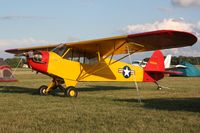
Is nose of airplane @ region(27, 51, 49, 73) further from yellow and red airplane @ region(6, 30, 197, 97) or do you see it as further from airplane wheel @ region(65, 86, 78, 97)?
airplane wheel @ region(65, 86, 78, 97)

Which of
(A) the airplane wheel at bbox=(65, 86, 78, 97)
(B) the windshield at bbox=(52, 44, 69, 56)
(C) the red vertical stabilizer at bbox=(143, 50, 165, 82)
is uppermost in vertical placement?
(B) the windshield at bbox=(52, 44, 69, 56)

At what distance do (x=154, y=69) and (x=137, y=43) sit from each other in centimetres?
569

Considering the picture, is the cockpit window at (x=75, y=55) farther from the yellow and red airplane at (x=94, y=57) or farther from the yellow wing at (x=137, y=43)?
the yellow wing at (x=137, y=43)

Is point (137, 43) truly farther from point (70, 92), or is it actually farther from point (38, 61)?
point (38, 61)

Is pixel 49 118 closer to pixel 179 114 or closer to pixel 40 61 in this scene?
pixel 179 114

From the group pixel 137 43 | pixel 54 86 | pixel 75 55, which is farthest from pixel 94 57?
pixel 137 43

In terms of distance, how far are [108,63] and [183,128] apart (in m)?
9.92

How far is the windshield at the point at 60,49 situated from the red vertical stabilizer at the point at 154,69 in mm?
5398

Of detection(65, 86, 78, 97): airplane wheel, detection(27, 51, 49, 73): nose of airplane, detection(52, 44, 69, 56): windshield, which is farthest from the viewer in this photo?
detection(52, 44, 69, 56): windshield

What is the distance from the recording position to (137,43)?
547 inches

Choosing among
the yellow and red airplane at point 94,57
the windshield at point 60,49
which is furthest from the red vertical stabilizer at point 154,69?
the windshield at point 60,49

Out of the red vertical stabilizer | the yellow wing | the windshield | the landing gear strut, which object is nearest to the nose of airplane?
the windshield

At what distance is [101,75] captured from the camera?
1641 cm

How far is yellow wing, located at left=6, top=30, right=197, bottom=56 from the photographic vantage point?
12001 mm
